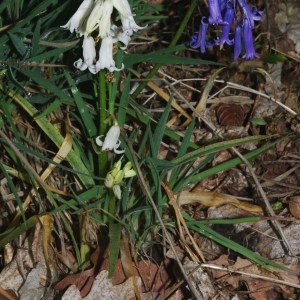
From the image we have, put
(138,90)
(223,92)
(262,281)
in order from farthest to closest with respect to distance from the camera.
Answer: (223,92), (138,90), (262,281)

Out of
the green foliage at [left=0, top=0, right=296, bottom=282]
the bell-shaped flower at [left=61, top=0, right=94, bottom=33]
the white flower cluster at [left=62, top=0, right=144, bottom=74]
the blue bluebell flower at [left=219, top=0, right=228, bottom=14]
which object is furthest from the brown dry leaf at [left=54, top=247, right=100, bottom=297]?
the blue bluebell flower at [left=219, top=0, right=228, bottom=14]

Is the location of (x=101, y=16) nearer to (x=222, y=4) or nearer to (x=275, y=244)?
(x=222, y=4)

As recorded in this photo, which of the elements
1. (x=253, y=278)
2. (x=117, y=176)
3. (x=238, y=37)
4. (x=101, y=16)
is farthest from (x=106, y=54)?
(x=253, y=278)

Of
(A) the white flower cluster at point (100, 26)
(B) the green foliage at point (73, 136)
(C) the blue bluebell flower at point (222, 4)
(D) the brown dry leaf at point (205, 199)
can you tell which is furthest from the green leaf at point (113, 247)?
(C) the blue bluebell flower at point (222, 4)

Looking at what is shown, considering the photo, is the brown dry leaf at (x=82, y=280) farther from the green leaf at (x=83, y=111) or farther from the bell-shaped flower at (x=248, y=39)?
the bell-shaped flower at (x=248, y=39)

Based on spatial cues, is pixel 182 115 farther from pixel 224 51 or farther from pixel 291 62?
pixel 291 62

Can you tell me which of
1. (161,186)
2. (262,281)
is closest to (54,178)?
(161,186)
